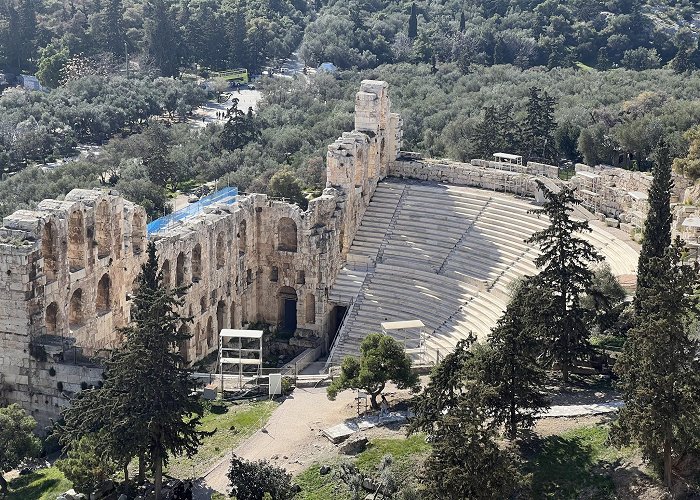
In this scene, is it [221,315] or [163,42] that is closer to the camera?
[221,315]

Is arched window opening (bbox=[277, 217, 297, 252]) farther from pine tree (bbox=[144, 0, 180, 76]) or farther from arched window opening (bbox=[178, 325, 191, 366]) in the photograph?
pine tree (bbox=[144, 0, 180, 76])

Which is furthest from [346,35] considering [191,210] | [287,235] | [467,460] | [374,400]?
[467,460]

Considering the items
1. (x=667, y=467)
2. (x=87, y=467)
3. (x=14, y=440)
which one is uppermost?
(x=667, y=467)

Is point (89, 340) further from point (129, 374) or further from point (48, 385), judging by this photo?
point (129, 374)

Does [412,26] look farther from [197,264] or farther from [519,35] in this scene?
[197,264]

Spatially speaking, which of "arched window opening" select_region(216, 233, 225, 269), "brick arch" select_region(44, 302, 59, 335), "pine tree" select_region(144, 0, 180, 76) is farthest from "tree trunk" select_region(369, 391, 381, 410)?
"pine tree" select_region(144, 0, 180, 76)

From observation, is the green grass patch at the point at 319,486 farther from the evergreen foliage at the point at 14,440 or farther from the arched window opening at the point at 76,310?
the arched window opening at the point at 76,310
